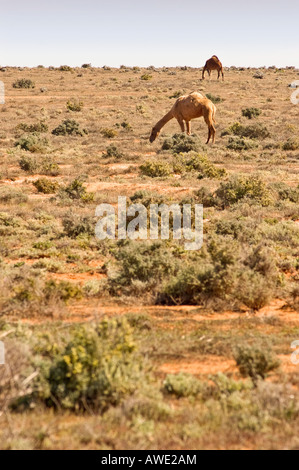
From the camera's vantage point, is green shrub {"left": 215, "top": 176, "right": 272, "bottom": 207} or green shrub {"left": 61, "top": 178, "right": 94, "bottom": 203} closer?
green shrub {"left": 215, "top": 176, "right": 272, "bottom": 207}

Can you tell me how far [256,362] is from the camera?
4.94m

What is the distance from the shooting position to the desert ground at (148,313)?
13.1 feet

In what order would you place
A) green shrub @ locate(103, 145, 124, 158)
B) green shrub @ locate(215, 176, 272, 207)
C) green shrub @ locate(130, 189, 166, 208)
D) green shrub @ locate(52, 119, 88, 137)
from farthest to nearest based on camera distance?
green shrub @ locate(52, 119, 88, 137)
green shrub @ locate(103, 145, 124, 158)
green shrub @ locate(215, 176, 272, 207)
green shrub @ locate(130, 189, 166, 208)

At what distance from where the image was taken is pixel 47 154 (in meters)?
21.2

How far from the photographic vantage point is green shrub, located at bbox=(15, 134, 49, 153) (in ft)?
70.6

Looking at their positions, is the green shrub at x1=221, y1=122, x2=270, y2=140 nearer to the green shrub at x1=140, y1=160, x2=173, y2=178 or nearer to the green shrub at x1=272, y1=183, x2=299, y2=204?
the green shrub at x1=140, y1=160, x2=173, y2=178

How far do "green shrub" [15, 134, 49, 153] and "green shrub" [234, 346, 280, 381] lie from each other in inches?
731

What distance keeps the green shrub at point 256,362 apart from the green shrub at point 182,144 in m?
17.4

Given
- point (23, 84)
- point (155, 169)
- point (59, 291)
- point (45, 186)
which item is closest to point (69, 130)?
point (155, 169)

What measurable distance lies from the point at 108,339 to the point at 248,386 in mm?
1544

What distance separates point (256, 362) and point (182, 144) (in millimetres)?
17983

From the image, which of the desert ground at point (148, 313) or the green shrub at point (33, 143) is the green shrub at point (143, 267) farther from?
the green shrub at point (33, 143)

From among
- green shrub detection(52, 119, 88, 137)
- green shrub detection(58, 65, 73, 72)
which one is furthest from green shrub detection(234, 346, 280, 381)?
green shrub detection(58, 65, 73, 72)
